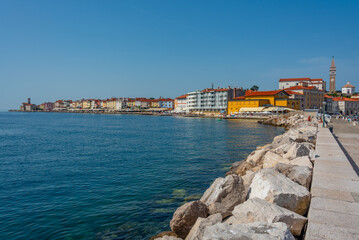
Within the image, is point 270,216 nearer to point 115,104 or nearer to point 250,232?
point 250,232

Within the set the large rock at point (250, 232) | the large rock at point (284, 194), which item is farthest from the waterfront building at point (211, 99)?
the large rock at point (250, 232)

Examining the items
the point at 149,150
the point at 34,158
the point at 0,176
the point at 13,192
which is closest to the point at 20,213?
the point at 13,192

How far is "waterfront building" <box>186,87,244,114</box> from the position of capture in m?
104

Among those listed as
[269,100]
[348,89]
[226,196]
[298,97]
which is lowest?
[226,196]

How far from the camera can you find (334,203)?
518cm

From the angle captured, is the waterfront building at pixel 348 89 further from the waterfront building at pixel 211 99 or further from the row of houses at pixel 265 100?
the waterfront building at pixel 211 99

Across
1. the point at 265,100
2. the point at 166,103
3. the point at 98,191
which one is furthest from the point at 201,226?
the point at 166,103

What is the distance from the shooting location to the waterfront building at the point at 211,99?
10388 cm

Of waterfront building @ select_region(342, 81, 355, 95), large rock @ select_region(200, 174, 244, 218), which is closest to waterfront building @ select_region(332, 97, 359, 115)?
waterfront building @ select_region(342, 81, 355, 95)

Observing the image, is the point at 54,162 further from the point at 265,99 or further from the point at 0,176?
the point at 265,99

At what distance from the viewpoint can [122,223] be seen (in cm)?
777

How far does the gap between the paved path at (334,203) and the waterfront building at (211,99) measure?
91347mm

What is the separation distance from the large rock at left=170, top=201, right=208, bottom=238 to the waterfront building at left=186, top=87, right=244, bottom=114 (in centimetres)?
9326

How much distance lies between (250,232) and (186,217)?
2481mm
